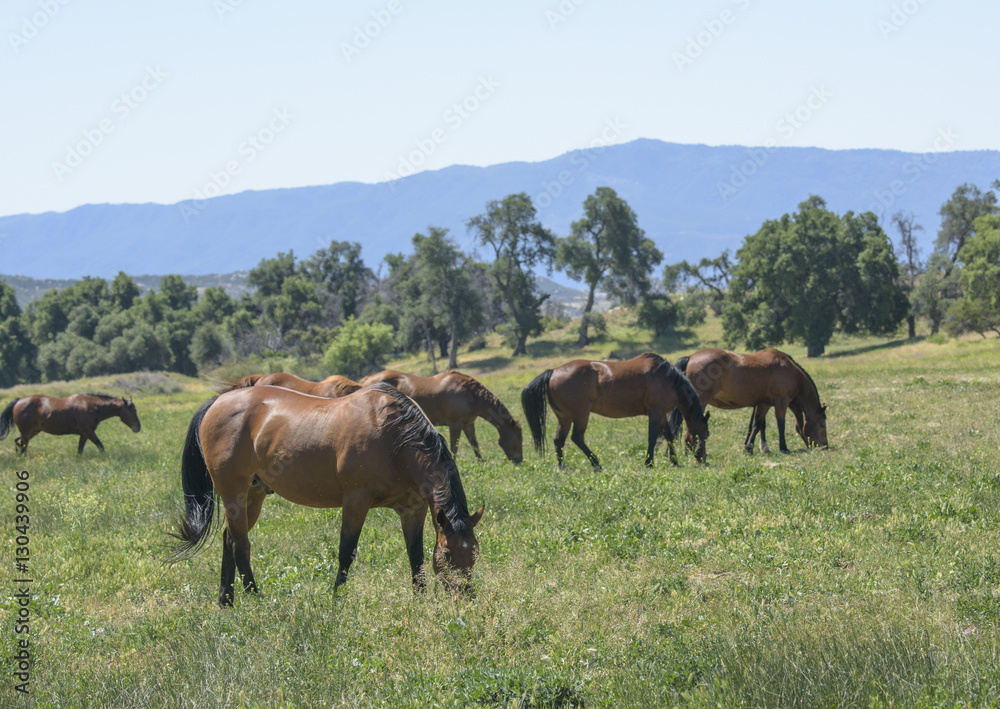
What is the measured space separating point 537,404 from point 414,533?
7.91 meters

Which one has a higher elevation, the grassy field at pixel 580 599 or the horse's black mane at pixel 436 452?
the horse's black mane at pixel 436 452

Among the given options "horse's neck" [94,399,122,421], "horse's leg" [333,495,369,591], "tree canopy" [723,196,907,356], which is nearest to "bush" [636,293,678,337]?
"tree canopy" [723,196,907,356]

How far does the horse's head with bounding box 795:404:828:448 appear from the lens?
48.5ft

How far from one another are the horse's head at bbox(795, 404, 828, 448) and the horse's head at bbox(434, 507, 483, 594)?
35.1ft

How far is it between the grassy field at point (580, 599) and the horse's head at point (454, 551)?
207 millimetres

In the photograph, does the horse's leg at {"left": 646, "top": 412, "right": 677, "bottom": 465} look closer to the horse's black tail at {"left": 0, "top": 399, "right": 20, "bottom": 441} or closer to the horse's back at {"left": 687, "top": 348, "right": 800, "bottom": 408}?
the horse's back at {"left": 687, "top": 348, "right": 800, "bottom": 408}

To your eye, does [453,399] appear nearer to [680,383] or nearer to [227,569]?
[680,383]

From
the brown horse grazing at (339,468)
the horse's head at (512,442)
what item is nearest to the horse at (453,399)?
the horse's head at (512,442)

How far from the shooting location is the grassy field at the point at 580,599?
15.3 feet

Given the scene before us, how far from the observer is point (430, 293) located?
7406 cm

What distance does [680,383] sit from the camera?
13.8 metres

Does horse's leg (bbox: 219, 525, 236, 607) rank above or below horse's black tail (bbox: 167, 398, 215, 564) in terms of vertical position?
below

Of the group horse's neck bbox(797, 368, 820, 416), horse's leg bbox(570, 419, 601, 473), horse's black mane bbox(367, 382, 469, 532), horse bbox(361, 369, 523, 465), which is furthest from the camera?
horse bbox(361, 369, 523, 465)

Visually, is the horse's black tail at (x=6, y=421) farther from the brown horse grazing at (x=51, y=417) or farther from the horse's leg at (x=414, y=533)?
the horse's leg at (x=414, y=533)
